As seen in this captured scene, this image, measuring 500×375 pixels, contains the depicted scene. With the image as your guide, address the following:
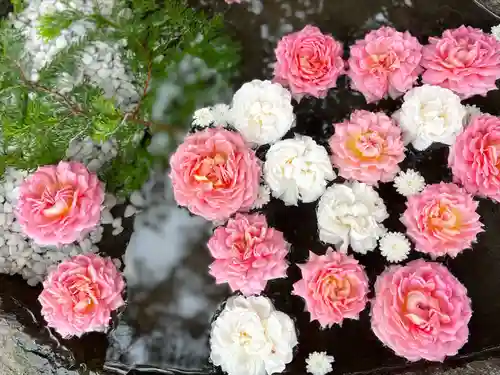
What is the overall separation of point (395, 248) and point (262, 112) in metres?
0.64

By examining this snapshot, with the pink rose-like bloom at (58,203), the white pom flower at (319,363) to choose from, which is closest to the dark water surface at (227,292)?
the white pom flower at (319,363)

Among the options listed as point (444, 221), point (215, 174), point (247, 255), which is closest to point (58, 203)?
point (215, 174)

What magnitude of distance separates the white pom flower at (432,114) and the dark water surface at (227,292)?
0.37ft

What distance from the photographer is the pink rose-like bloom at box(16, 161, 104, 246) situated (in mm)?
1856

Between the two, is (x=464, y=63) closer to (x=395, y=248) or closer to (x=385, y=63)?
(x=385, y=63)

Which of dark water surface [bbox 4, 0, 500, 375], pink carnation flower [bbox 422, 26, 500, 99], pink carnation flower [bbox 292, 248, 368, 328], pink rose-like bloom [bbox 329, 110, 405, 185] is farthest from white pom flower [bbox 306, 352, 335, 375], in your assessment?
pink carnation flower [bbox 422, 26, 500, 99]

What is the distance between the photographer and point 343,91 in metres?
2.10

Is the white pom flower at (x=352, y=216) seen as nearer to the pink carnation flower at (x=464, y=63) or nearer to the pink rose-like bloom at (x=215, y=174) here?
the pink rose-like bloom at (x=215, y=174)

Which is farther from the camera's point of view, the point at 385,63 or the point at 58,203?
the point at 385,63

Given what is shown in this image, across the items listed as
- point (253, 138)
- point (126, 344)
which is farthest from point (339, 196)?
point (126, 344)

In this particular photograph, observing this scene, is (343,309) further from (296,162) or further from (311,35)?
(311,35)

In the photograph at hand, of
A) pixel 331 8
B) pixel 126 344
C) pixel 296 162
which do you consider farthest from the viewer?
pixel 331 8

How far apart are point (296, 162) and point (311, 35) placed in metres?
0.45

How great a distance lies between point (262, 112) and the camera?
1920 millimetres
